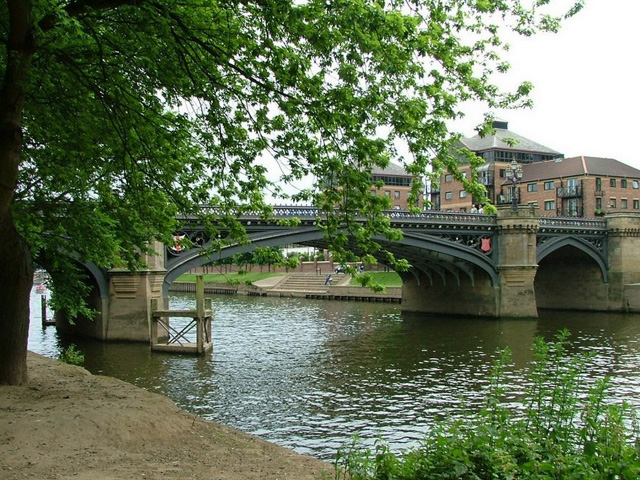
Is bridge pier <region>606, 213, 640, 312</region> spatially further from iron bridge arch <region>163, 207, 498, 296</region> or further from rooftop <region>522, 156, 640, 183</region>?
rooftop <region>522, 156, 640, 183</region>

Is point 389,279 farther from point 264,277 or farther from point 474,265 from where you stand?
point 474,265

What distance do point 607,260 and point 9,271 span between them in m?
47.6

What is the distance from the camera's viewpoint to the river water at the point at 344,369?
17.4 m

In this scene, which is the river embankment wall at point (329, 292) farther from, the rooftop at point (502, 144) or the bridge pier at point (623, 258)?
the rooftop at point (502, 144)

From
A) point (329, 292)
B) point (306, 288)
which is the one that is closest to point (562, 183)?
point (329, 292)

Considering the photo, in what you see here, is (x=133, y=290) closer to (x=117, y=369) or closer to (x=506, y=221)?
(x=117, y=369)

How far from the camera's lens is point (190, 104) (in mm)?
12023

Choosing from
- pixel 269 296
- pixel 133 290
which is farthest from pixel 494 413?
pixel 269 296

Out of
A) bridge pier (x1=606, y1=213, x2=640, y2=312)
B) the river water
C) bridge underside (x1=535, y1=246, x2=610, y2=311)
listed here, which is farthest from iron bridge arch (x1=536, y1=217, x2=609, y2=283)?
the river water

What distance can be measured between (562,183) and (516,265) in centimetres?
3849

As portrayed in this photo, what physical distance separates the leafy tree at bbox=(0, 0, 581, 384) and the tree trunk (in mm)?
22

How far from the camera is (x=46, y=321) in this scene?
39938 millimetres

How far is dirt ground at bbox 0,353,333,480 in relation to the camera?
26.1 ft

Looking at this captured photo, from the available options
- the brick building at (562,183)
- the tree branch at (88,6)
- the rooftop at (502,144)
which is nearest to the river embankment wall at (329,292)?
the brick building at (562,183)
